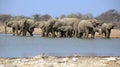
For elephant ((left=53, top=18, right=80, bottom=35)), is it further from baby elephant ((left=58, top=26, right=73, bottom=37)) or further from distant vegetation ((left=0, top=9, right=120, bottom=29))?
distant vegetation ((left=0, top=9, right=120, bottom=29))

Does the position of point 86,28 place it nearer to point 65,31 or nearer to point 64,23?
point 65,31

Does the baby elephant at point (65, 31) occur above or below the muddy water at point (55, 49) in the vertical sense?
below

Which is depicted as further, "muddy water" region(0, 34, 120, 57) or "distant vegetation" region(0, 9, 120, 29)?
"distant vegetation" region(0, 9, 120, 29)

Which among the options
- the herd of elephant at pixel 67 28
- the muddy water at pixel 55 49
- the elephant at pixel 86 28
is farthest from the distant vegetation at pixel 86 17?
the muddy water at pixel 55 49

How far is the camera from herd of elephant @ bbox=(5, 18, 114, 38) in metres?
26.6

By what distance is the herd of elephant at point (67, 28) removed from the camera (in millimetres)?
26625

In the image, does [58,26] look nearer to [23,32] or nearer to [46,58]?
[23,32]

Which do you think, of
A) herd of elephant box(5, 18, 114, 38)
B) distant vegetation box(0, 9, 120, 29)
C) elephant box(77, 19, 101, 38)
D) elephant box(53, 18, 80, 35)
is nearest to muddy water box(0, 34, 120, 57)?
herd of elephant box(5, 18, 114, 38)

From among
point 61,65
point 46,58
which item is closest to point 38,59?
point 46,58

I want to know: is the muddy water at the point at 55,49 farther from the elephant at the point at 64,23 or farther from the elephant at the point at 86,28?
the elephant at the point at 64,23

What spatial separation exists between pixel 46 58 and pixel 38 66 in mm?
1405

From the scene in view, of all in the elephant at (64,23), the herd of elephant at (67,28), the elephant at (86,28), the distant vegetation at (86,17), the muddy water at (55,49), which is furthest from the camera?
the distant vegetation at (86,17)

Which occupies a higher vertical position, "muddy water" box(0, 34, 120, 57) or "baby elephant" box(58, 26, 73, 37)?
"muddy water" box(0, 34, 120, 57)

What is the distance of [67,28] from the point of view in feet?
89.1
